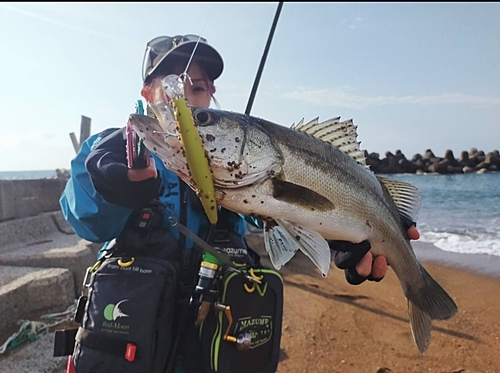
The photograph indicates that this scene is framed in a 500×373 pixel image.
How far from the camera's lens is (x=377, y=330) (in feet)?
14.9

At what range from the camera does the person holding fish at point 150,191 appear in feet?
6.56

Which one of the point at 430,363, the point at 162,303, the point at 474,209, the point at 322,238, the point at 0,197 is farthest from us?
the point at 474,209

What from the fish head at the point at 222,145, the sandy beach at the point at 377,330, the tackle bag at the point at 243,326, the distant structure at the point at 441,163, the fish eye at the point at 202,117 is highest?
the distant structure at the point at 441,163

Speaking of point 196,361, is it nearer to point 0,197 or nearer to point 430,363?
point 430,363

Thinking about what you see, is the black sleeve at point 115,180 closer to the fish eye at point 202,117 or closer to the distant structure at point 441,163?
the fish eye at point 202,117

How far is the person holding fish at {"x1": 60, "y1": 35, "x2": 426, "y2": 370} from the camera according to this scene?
6.56ft

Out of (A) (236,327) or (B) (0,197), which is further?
(B) (0,197)

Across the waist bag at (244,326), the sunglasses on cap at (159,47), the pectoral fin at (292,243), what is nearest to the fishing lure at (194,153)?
the pectoral fin at (292,243)

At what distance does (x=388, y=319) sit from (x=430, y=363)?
4.08 ft

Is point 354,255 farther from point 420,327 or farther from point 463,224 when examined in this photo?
point 463,224

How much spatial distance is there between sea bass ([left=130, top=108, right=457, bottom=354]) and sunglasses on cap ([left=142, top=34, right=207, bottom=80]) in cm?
131

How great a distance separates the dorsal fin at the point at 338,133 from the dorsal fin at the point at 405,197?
0.33 m

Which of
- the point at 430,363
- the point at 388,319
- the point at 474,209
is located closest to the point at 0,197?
the point at 388,319

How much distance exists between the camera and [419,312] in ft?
7.88
